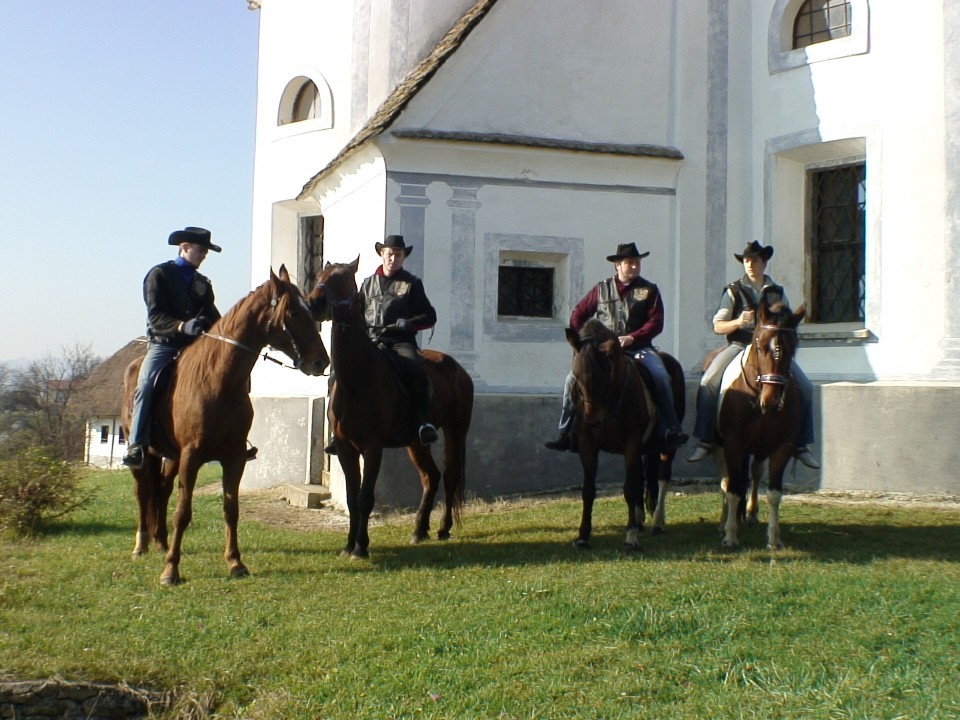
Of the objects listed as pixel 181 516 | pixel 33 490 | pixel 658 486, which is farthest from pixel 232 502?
pixel 658 486

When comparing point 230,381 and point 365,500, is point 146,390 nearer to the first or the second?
point 230,381

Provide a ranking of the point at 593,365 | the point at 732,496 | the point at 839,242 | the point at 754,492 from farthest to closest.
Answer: the point at 839,242, the point at 754,492, the point at 732,496, the point at 593,365

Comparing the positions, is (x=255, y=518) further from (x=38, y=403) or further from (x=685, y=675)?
(x=38, y=403)

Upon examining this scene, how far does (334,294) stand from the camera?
845cm

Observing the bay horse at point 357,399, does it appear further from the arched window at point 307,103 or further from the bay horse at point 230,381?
the arched window at point 307,103

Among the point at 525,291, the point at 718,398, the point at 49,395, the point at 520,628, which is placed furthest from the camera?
the point at 49,395

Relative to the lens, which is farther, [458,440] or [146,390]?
[458,440]

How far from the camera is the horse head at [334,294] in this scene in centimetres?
829

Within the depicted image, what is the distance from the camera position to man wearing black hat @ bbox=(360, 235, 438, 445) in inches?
369

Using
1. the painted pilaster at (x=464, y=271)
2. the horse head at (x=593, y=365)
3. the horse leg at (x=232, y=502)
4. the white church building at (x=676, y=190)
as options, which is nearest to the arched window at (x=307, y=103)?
the white church building at (x=676, y=190)

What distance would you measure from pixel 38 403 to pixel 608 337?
39.3 m

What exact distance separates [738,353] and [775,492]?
142 cm

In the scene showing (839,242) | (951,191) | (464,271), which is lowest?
(464,271)

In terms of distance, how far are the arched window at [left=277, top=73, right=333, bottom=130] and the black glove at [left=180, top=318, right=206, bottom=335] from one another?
7.87 metres
